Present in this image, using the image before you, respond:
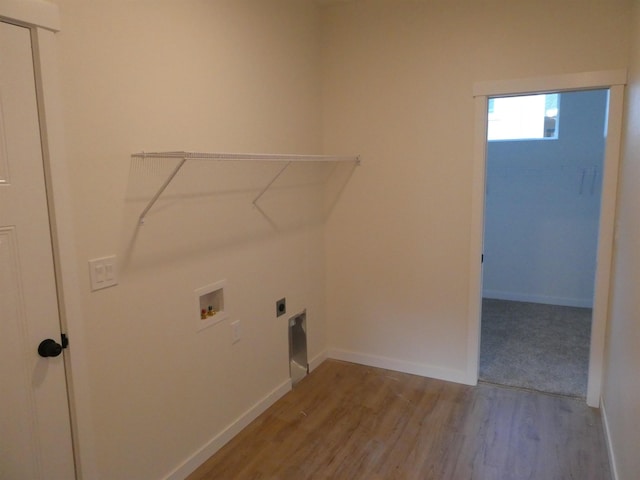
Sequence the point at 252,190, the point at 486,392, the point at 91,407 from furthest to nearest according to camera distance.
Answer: the point at 486,392 < the point at 252,190 < the point at 91,407

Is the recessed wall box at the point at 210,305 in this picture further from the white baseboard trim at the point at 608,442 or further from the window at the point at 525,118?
the window at the point at 525,118

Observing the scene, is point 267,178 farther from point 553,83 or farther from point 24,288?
point 553,83

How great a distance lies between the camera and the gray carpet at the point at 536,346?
11.0ft

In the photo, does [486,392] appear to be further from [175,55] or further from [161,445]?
[175,55]

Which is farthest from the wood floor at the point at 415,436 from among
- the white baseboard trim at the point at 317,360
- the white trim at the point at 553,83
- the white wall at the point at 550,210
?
the white wall at the point at 550,210

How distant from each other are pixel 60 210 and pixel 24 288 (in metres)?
0.31

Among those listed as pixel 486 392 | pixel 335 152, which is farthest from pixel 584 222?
pixel 335 152

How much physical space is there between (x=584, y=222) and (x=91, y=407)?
195 inches

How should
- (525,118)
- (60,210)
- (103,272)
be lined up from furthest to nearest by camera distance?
(525,118) → (103,272) → (60,210)

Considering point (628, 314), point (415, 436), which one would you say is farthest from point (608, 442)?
point (415, 436)

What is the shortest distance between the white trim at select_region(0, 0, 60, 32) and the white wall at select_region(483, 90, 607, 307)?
4.73 m

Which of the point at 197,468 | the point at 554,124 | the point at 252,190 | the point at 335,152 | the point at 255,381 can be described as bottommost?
the point at 197,468

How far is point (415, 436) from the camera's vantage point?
2.72 metres

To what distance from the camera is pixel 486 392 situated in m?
3.22
